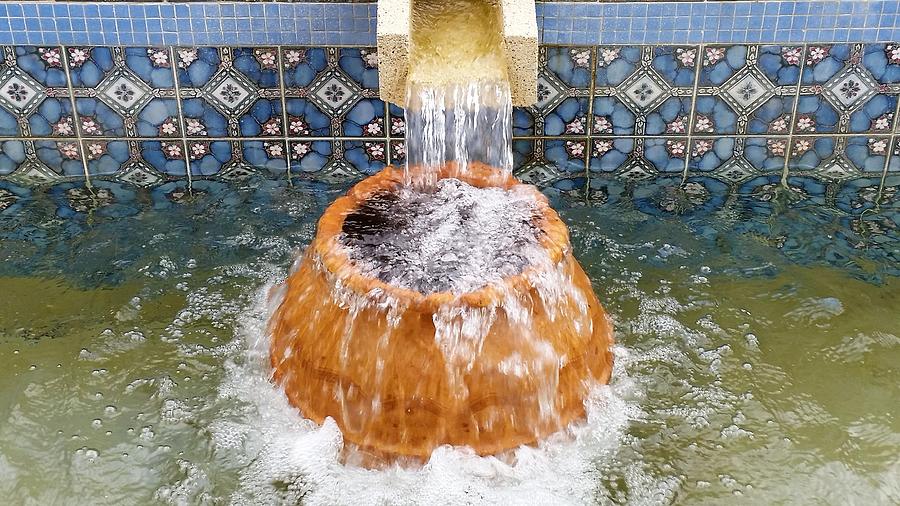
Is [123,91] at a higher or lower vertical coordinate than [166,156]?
higher

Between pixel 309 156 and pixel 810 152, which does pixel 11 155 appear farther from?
pixel 810 152

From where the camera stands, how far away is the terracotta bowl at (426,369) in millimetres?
2234

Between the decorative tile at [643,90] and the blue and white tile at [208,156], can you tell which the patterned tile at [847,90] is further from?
the blue and white tile at [208,156]

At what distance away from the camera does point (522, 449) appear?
228 centimetres

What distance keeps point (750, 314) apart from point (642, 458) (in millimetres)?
867

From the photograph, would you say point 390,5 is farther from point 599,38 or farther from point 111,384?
point 111,384

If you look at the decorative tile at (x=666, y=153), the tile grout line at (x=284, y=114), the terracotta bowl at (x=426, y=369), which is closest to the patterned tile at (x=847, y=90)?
the decorative tile at (x=666, y=153)

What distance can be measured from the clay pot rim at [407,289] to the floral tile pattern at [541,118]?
3.11 feet

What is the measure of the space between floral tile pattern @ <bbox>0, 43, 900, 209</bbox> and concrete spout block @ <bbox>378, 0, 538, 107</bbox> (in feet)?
2.32

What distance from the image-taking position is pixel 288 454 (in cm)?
227

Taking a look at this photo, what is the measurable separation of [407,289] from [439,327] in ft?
0.43

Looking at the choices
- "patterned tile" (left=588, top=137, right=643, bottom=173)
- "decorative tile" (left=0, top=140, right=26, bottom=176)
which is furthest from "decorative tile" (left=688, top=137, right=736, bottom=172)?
"decorative tile" (left=0, top=140, right=26, bottom=176)

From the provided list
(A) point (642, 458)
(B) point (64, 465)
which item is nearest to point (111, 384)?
(B) point (64, 465)

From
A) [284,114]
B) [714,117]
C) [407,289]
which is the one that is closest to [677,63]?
[714,117]
